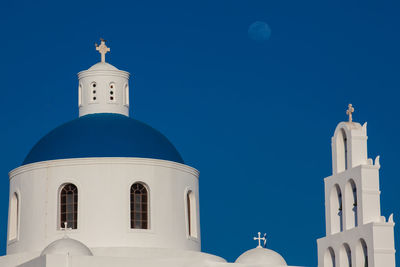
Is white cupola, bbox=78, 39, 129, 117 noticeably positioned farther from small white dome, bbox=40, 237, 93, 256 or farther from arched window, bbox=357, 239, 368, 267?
arched window, bbox=357, 239, 368, 267

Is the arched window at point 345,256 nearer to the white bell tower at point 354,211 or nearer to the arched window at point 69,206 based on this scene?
the white bell tower at point 354,211

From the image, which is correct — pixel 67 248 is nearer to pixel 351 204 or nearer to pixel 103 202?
pixel 103 202

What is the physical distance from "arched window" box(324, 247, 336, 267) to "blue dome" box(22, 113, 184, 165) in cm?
939

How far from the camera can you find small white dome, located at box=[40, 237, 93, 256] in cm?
4591

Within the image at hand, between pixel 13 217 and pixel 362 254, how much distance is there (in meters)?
14.2

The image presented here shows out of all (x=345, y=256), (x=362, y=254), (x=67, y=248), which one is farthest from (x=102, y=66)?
(x=362, y=254)

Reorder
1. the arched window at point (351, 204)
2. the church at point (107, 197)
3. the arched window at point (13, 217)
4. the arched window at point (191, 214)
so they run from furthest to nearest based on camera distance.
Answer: the arched window at point (191, 214)
the arched window at point (13, 217)
the church at point (107, 197)
the arched window at point (351, 204)

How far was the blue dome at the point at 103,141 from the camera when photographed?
50.3m

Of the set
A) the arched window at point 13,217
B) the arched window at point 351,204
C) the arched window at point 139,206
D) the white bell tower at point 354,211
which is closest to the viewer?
the white bell tower at point 354,211

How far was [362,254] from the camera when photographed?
1642 inches

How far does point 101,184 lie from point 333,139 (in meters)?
9.36

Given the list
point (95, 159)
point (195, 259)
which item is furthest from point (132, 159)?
point (195, 259)

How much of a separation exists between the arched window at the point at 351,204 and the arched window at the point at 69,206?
417 inches

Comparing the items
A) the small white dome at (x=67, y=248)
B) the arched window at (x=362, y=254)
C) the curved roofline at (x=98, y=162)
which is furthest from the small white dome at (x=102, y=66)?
the arched window at (x=362, y=254)
